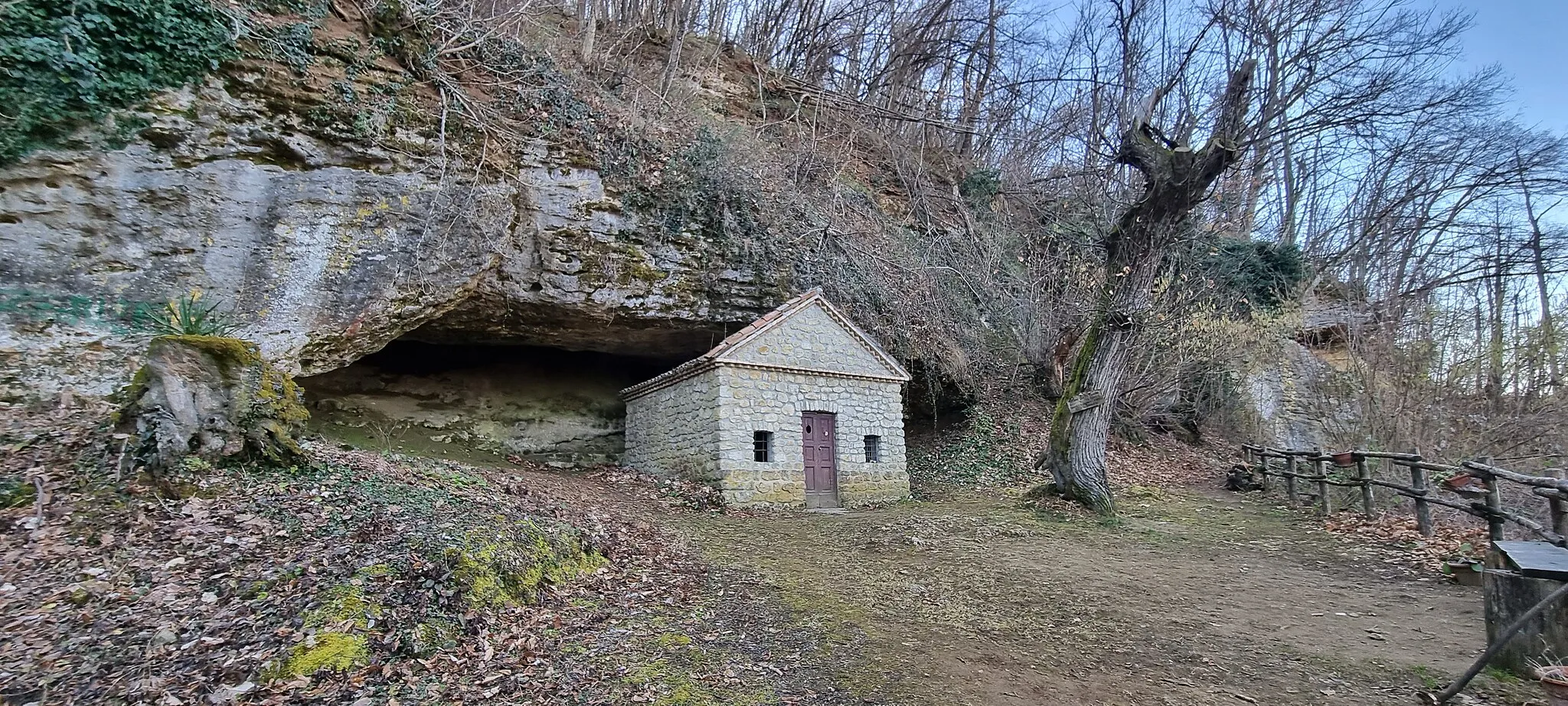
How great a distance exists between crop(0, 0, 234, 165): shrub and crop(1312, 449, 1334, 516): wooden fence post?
47.9 feet

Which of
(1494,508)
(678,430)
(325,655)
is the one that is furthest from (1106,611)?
(678,430)

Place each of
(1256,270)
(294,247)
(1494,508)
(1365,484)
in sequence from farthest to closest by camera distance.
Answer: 1. (1256,270)
2. (1365,484)
3. (294,247)
4. (1494,508)

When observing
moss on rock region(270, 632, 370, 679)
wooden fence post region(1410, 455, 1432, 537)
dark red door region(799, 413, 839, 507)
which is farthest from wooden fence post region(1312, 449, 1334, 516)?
moss on rock region(270, 632, 370, 679)

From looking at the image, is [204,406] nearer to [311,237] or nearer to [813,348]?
[311,237]

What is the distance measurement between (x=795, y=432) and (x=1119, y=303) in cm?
513

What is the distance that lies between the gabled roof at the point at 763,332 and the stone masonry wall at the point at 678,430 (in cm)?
15

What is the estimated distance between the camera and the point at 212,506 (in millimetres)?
4625

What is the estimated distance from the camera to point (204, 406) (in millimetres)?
5105

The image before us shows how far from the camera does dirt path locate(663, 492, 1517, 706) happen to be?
3723 mm

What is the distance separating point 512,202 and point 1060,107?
14647 mm

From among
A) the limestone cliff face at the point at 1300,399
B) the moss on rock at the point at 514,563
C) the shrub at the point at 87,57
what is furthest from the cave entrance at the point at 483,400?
the limestone cliff face at the point at 1300,399

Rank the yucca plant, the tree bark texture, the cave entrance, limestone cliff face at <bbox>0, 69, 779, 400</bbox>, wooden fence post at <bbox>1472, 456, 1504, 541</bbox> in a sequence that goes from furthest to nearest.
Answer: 1. the cave entrance
2. the tree bark texture
3. limestone cliff face at <bbox>0, 69, 779, 400</bbox>
4. wooden fence post at <bbox>1472, 456, 1504, 541</bbox>
5. the yucca plant

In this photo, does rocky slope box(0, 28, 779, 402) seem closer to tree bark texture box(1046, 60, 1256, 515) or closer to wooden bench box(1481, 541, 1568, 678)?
tree bark texture box(1046, 60, 1256, 515)

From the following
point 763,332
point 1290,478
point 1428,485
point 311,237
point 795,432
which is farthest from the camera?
point 795,432
